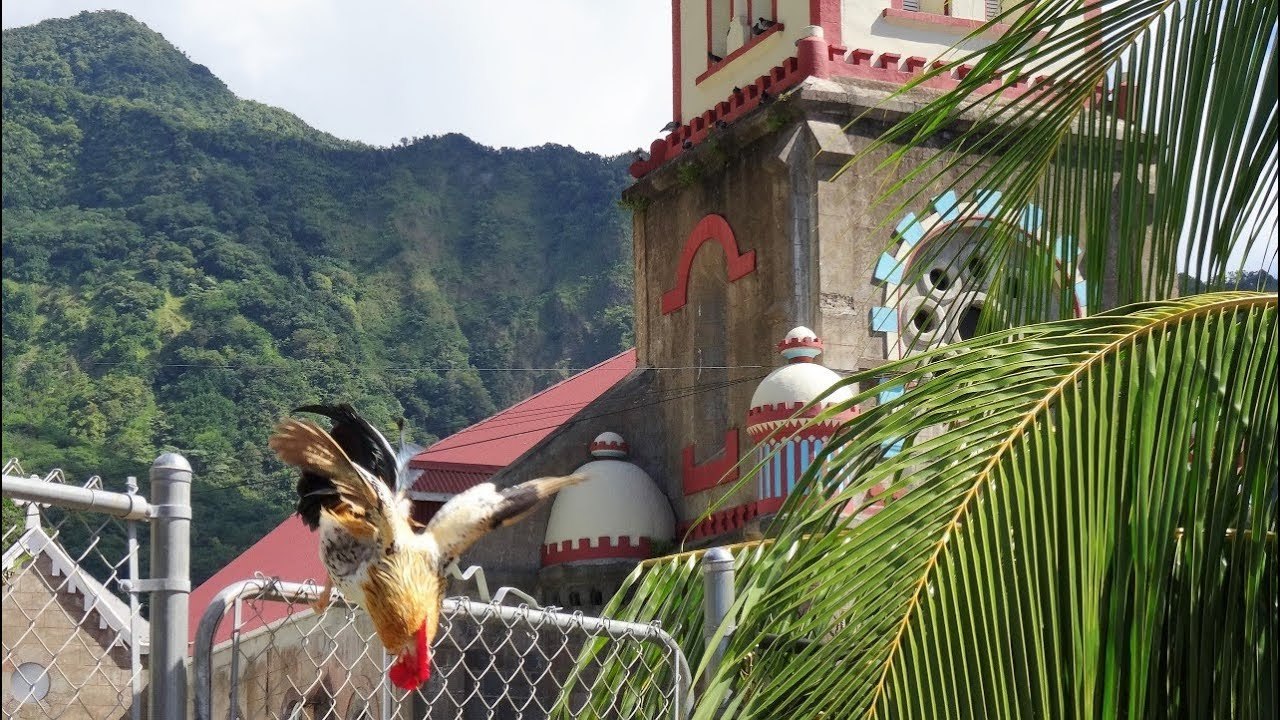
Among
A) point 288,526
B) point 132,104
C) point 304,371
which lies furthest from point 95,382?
point 288,526

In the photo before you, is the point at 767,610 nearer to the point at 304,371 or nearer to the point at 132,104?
the point at 304,371

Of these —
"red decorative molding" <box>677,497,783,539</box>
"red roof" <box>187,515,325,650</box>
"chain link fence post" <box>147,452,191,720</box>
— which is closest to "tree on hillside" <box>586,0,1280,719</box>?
"chain link fence post" <box>147,452,191,720</box>

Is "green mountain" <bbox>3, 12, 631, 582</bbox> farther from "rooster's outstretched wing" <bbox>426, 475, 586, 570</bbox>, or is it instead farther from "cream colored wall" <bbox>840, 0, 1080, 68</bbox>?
"rooster's outstretched wing" <bbox>426, 475, 586, 570</bbox>

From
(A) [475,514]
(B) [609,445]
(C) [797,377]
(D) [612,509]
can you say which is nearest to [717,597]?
(A) [475,514]

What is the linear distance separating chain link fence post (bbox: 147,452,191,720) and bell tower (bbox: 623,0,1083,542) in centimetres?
1289

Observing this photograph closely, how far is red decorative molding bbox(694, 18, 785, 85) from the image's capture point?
18.6 meters

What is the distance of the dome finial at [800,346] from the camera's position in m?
16.7

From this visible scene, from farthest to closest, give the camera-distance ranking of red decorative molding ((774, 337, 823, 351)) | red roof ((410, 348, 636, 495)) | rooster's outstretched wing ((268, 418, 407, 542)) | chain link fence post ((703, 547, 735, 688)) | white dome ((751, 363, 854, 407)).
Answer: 1. red roof ((410, 348, 636, 495))
2. red decorative molding ((774, 337, 823, 351))
3. white dome ((751, 363, 854, 407))
4. chain link fence post ((703, 547, 735, 688))
5. rooster's outstretched wing ((268, 418, 407, 542))

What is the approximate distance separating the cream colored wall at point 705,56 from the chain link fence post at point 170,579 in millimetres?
15386

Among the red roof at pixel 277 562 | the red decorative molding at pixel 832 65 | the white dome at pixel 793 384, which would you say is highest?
the red decorative molding at pixel 832 65

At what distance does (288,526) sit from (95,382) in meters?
31.4

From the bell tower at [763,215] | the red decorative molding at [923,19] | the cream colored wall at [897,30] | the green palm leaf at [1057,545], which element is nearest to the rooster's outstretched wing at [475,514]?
the green palm leaf at [1057,545]

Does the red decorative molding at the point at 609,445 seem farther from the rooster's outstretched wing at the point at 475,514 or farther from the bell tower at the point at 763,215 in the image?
the rooster's outstretched wing at the point at 475,514

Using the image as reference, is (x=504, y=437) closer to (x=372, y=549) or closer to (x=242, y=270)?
(x=372, y=549)
